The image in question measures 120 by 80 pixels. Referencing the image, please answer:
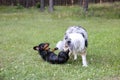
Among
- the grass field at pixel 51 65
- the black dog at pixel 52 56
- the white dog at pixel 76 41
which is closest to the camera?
the grass field at pixel 51 65

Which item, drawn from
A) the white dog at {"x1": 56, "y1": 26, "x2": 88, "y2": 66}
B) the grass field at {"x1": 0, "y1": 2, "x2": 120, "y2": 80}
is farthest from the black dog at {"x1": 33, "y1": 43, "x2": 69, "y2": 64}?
the white dog at {"x1": 56, "y1": 26, "x2": 88, "y2": 66}

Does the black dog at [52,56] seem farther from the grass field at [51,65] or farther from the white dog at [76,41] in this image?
the white dog at [76,41]

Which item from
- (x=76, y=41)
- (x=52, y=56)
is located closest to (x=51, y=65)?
(x=52, y=56)

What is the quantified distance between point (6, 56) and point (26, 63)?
1.20 metres

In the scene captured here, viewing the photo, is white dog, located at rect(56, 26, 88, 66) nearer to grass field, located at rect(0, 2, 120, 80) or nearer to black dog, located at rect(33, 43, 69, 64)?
black dog, located at rect(33, 43, 69, 64)

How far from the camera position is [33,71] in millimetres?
7266

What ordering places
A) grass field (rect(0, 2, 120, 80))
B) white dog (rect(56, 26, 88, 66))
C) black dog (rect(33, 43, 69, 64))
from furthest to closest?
black dog (rect(33, 43, 69, 64))
white dog (rect(56, 26, 88, 66))
grass field (rect(0, 2, 120, 80))

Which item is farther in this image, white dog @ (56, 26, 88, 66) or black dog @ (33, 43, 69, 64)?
black dog @ (33, 43, 69, 64)

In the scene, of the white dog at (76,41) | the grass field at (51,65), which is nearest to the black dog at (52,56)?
the grass field at (51,65)

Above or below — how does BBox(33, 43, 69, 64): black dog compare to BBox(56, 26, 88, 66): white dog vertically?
below

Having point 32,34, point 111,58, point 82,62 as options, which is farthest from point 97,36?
point 82,62

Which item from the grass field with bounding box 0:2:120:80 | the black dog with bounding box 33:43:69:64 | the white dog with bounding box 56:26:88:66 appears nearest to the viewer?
the grass field with bounding box 0:2:120:80

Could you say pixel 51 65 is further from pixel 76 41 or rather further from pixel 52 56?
pixel 76 41

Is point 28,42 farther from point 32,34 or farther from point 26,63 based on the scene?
point 26,63
